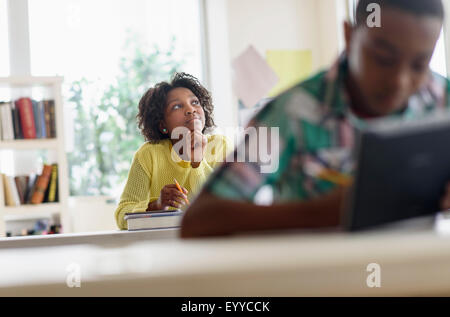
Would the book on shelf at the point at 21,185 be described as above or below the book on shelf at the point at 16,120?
below

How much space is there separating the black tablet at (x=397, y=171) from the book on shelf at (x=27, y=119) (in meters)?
3.19

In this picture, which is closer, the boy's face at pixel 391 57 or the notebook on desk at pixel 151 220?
the boy's face at pixel 391 57

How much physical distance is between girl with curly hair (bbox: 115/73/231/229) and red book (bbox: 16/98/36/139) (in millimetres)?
1547

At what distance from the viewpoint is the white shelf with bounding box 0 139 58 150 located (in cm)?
359

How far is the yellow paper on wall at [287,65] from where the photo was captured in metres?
4.59

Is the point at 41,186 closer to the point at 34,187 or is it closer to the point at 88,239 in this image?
the point at 34,187

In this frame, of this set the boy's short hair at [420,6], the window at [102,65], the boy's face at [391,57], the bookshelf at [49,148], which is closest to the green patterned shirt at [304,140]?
the boy's face at [391,57]

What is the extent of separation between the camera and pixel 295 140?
3.12 ft

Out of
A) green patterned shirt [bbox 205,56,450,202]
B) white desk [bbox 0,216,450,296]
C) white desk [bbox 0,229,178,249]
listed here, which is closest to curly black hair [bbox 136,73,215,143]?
white desk [bbox 0,229,178,249]

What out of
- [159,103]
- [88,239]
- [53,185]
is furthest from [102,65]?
[88,239]

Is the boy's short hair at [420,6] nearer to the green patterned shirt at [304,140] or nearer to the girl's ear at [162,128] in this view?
the green patterned shirt at [304,140]

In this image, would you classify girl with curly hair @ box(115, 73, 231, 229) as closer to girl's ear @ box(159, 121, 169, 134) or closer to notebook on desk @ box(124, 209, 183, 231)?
girl's ear @ box(159, 121, 169, 134)

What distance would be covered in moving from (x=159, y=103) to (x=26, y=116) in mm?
1681
